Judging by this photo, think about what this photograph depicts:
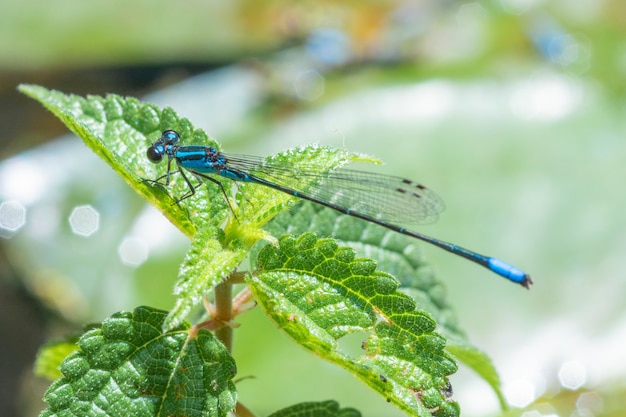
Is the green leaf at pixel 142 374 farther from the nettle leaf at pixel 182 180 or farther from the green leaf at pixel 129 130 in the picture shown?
the green leaf at pixel 129 130

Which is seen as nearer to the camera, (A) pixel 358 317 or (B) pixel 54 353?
(A) pixel 358 317

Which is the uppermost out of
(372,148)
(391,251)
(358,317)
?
(372,148)

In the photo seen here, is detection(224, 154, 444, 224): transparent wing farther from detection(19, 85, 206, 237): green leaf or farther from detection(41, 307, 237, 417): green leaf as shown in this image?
detection(41, 307, 237, 417): green leaf

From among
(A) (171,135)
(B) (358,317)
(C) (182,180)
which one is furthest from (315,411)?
(A) (171,135)

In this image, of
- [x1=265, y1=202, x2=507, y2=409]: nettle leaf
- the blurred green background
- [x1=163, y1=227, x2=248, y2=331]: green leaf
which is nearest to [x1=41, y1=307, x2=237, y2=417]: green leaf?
[x1=163, y1=227, x2=248, y2=331]: green leaf

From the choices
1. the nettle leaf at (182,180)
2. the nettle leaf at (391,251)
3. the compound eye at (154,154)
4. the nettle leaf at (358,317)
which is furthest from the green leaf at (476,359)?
the compound eye at (154,154)

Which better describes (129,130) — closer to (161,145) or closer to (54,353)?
(161,145)

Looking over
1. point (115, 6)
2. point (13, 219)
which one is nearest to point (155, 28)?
point (115, 6)
